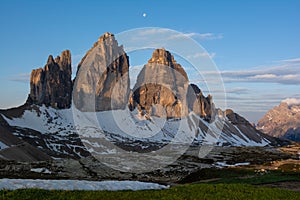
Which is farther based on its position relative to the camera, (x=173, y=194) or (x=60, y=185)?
(x=60, y=185)

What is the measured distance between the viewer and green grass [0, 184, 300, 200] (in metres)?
21.3

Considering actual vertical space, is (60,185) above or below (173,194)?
above

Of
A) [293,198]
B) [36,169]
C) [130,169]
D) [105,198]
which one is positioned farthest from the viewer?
[130,169]

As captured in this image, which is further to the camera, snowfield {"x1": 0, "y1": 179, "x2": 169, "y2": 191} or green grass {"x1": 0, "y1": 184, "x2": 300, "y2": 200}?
snowfield {"x1": 0, "y1": 179, "x2": 169, "y2": 191}

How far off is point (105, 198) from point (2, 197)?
655 cm

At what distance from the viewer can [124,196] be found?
22.9 metres

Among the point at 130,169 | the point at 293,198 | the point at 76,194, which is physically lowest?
the point at 130,169

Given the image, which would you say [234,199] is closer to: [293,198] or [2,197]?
[293,198]

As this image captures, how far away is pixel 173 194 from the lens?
24.5 meters

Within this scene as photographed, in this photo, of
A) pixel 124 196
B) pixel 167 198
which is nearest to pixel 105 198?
pixel 124 196

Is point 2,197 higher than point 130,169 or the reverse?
higher

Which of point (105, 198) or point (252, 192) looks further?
point (252, 192)

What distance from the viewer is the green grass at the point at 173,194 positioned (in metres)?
21.3

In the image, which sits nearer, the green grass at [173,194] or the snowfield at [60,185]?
the green grass at [173,194]
